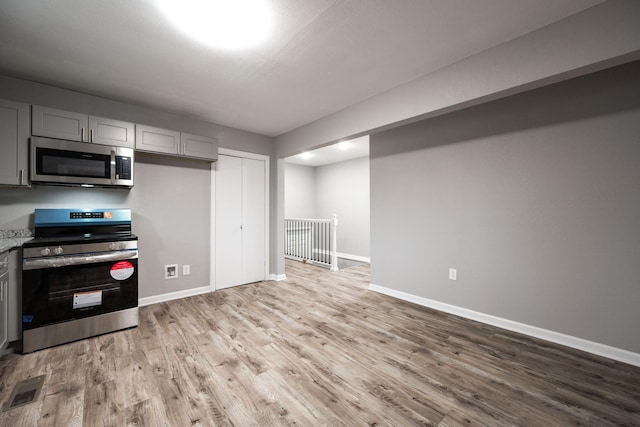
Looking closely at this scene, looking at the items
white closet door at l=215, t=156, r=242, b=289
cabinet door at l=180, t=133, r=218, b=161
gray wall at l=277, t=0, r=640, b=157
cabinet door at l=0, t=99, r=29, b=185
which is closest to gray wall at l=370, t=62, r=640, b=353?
gray wall at l=277, t=0, r=640, b=157

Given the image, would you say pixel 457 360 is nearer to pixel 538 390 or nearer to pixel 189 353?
pixel 538 390

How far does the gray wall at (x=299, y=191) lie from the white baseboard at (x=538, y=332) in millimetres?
4659

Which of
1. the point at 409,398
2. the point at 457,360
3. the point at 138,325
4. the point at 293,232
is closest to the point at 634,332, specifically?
the point at 457,360

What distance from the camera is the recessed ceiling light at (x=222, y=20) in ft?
5.56

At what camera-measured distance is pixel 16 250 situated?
91.7 inches

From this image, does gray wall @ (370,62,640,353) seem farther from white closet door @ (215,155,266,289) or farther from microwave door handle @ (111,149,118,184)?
microwave door handle @ (111,149,118,184)

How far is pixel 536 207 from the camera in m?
2.58

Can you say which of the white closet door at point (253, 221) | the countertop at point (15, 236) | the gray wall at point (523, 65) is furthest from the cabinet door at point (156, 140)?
the gray wall at point (523, 65)

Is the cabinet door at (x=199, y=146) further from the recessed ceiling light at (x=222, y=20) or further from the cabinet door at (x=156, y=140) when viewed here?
the recessed ceiling light at (x=222, y=20)

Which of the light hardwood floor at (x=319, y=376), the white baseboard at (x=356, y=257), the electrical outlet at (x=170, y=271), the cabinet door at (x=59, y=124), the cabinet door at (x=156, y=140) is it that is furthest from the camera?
the white baseboard at (x=356, y=257)

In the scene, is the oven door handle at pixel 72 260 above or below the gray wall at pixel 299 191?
below

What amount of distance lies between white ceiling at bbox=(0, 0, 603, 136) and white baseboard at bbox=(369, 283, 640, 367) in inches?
104

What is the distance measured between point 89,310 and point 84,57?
2336 mm

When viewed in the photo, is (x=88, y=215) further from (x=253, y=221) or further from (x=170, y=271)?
(x=253, y=221)
